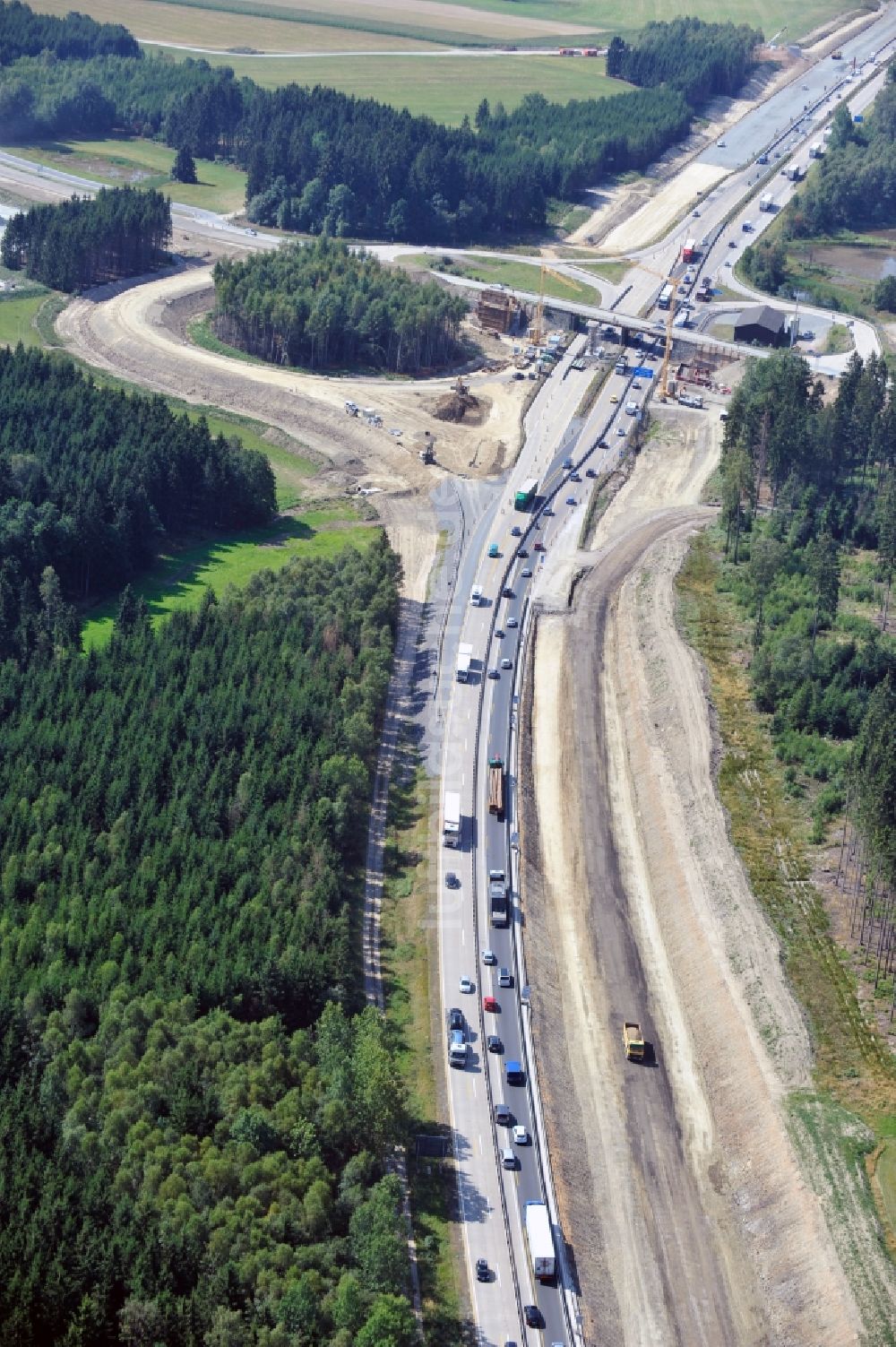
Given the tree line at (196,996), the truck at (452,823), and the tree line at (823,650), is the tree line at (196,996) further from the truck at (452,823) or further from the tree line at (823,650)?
the tree line at (823,650)

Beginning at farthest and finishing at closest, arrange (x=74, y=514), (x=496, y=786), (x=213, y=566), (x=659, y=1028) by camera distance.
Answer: (x=213, y=566), (x=74, y=514), (x=496, y=786), (x=659, y=1028)

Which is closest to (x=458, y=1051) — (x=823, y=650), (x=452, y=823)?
(x=452, y=823)

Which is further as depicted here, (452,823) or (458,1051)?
(452,823)

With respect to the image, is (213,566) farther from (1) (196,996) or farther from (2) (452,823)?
(1) (196,996)

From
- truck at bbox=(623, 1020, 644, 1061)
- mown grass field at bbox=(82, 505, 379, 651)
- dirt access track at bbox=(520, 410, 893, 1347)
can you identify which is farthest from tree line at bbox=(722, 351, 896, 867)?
mown grass field at bbox=(82, 505, 379, 651)

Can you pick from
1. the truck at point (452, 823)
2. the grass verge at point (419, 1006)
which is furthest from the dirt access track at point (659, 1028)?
the grass verge at point (419, 1006)
